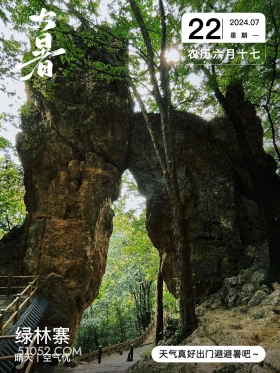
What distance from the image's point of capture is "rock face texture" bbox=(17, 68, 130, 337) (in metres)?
10.5

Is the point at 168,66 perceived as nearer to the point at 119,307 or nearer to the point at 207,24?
the point at 207,24

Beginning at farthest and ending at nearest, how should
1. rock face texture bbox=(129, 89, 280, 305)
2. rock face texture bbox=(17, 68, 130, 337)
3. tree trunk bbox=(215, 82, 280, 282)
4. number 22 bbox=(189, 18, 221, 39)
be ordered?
1. rock face texture bbox=(17, 68, 130, 337)
2. rock face texture bbox=(129, 89, 280, 305)
3. tree trunk bbox=(215, 82, 280, 282)
4. number 22 bbox=(189, 18, 221, 39)

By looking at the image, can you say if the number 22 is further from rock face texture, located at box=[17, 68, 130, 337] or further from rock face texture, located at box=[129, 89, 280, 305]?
rock face texture, located at box=[17, 68, 130, 337]

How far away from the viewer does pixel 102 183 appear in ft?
38.1

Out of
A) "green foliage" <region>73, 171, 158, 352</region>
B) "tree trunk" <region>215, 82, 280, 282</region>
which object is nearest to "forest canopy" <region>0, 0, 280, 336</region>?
"tree trunk" <region>215, 82, 280, 282</region>

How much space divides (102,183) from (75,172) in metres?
1.36

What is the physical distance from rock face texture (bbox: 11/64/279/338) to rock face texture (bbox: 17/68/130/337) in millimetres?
Answer: 46

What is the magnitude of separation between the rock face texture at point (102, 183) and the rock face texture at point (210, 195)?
4 centimetres

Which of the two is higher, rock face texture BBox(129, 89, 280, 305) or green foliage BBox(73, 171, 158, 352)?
rock face texture BBox(129, 89, 280, 305)

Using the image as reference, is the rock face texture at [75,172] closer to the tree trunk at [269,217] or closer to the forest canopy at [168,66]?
the forest canopy at [168,66]

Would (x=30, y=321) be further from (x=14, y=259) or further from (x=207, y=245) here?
(x=207, y=245)

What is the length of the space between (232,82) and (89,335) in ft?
73.7

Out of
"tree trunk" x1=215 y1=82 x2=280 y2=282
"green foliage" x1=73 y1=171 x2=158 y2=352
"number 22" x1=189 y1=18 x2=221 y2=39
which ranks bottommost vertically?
"green foliage" x1=73 y1=171 x2=158 y2=352

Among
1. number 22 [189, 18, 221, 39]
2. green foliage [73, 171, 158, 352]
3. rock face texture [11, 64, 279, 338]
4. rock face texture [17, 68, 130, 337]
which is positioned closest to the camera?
number 22 [189, 18, 221, 39]
